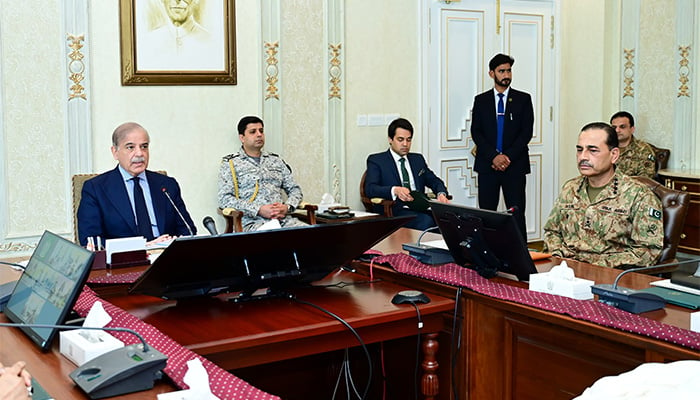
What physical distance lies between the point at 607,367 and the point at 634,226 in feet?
3.86

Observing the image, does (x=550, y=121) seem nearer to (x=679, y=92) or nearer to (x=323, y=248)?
(x=679, y=92)

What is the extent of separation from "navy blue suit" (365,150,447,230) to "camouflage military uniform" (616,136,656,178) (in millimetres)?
1895

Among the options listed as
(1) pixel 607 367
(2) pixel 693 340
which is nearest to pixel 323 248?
(1) pixel 607 367

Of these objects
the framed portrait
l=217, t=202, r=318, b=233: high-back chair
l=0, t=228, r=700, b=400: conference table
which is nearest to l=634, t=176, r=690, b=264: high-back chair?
l=0, t=228, r=700, b=400: conference table

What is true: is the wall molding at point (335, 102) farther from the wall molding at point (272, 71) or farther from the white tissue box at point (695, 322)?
the white tissue box at point (695, 322)

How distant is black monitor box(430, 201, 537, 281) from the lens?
276 centimetres

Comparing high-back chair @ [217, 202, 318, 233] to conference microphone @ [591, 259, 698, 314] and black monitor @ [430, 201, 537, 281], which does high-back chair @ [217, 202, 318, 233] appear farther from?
conference microphone @ [591, 259, 698, 314]

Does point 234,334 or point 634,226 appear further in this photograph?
point 634,226

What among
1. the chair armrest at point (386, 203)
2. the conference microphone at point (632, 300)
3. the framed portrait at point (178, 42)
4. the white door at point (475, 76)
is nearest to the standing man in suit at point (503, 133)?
the white door at point (475, 76)

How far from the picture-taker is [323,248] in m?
2.67

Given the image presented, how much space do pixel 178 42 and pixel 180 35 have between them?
0.17 ft

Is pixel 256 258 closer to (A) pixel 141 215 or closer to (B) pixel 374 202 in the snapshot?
(A) pixel 141 215

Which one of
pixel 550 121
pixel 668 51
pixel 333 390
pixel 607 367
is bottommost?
pixel 333 390

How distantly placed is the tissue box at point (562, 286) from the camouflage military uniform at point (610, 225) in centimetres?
77
